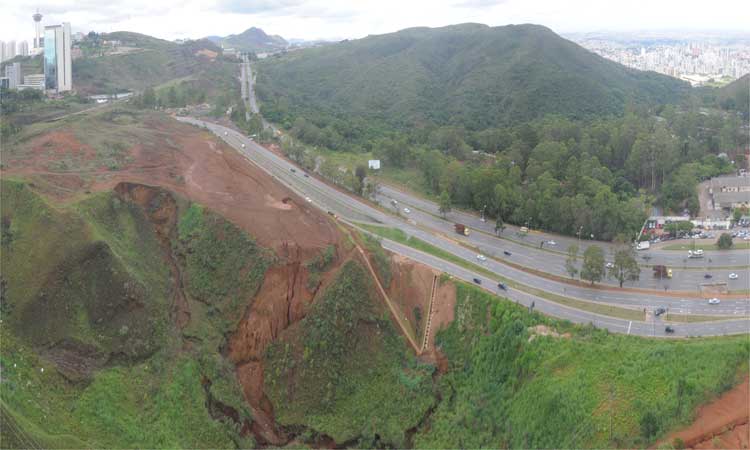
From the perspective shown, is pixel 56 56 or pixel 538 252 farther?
pixel 56 56

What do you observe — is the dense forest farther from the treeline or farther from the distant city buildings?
the distant city buildings

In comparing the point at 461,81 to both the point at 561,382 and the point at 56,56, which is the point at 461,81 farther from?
the point at 561,382

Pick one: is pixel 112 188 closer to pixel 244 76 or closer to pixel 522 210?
pixel 522 210

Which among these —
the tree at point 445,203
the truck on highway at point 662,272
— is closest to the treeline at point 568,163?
the tree at point 445,203

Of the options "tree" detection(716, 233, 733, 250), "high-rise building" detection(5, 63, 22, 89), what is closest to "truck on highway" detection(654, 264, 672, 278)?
"tree" detection(716, 233, 733, 250)

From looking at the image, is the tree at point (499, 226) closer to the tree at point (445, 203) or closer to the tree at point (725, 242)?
the tree at point (445, 203)

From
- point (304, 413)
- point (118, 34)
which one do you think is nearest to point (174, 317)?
point (304, 413)

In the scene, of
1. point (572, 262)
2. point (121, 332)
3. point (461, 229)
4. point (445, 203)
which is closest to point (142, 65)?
point (445, 203)
